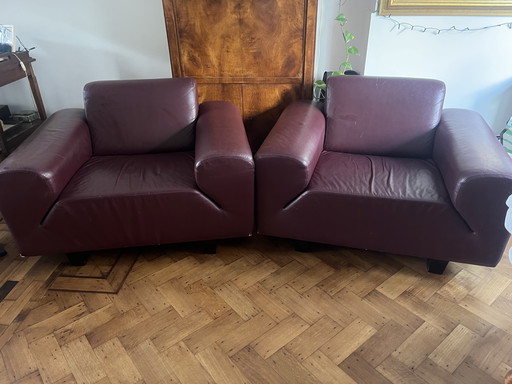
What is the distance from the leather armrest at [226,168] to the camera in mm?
1619

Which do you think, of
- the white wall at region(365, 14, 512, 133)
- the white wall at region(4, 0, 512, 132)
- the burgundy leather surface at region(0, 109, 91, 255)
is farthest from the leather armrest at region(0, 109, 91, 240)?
the white wall at region(365, 14, 512, 133)

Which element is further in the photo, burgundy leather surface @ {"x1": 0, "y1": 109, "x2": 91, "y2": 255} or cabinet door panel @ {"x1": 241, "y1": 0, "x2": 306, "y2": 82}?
cabinet door panel @ {"x1": 241, "y1": 0, "x2": 306, "y2": 82}

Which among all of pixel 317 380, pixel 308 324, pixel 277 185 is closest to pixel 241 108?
pixel 277 185

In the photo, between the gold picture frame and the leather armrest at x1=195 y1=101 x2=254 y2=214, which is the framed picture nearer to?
the leather armrest at x1=195 y1=101 x2=254 y2=214

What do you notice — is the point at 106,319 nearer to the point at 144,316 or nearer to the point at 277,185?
the point at 144,316

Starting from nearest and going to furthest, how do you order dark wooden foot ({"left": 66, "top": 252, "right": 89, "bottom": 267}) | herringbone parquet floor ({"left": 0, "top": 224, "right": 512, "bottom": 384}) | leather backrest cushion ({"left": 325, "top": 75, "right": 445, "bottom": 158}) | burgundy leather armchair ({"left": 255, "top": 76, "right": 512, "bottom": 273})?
1. herringbone parquet floor ({"left": 0, "top": 224, "right": 512, "bottom": 384})
2. burgundy leather armchair ({"left": 255, "top": 76, "right": 512, "bottom": 273})
3. dark wooden foot ({"left": 66, "top": 252, "right": 89, "bottom": 267})
4. leather backrest cushion ({"left": 325, "top": 75, "right": 445, "bottom": 158})

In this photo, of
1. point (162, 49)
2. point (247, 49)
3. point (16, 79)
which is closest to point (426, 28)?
point (247, 49)

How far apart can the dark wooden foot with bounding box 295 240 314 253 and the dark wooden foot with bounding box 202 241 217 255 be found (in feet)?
1.35

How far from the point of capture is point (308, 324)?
1.54 metres

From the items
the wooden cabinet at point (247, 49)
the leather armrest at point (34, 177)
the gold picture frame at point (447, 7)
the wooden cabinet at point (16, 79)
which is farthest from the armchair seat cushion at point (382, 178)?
the wooden cabinet at point (16, 79)

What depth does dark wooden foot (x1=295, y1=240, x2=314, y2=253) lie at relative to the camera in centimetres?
189

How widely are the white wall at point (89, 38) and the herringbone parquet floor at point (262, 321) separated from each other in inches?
55.5

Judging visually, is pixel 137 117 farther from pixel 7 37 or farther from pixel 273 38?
pixel 7 37

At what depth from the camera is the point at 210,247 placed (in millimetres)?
1898
